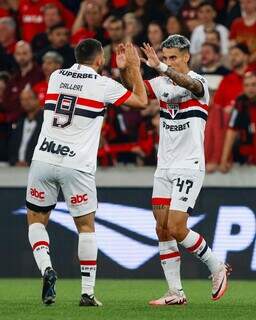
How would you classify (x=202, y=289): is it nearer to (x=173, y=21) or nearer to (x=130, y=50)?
(x=130, y=50)

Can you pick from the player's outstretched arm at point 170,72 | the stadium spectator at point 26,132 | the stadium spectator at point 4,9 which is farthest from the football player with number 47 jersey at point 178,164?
the stadium spectator at point 4,9

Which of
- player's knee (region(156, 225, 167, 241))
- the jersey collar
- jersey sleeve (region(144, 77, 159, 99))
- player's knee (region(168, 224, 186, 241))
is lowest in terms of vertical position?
player's knee (region(156, 225, 167, 241))

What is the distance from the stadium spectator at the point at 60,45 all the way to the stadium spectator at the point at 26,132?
1.65 metres

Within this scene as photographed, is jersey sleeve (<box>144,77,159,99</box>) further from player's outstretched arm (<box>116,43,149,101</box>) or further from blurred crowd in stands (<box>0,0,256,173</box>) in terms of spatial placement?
blurred crowd in stands (<box>0,0,256,173</box>)

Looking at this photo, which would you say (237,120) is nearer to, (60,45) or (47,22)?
(60,45)

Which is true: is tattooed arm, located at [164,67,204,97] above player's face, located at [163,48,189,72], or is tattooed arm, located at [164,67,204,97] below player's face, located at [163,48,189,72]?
below

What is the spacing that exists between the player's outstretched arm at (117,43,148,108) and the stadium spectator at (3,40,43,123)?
5.97 m

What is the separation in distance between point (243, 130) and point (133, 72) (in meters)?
4.79

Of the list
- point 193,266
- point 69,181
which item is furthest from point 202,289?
point 69,181

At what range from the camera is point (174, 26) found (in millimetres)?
18047

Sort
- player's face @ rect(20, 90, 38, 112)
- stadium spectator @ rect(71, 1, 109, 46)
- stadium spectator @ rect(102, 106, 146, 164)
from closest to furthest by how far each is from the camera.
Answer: stadium spectator @ rect(102, 106, 146, 164)
player's face @ rect(20, 90, 38, 112)
stadium spectator @ rect(71, 1, 109, 46)

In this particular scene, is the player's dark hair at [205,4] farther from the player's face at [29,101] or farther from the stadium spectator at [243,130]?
the player's face at [29,101]

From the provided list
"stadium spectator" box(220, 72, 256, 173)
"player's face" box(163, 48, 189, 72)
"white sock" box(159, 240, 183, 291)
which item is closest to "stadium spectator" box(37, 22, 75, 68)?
"stadium spectator" box(220, 72, 256, 173)

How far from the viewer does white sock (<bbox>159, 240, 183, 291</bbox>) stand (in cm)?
1151
